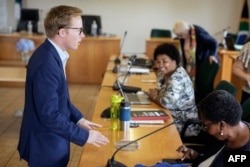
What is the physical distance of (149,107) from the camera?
2445 millimetres

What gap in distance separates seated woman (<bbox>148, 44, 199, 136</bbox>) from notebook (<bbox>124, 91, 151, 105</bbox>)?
0.05 m

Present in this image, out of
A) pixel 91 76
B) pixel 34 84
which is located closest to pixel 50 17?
pixel 34 84

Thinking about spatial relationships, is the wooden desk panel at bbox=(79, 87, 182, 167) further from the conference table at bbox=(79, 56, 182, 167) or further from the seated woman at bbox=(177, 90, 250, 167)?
the seated woman at bbox=(177, 90, 250, 167)

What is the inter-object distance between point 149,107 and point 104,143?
31.9 inches

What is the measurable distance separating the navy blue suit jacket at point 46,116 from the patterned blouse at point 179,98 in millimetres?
912

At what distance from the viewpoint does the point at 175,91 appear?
7.97 ft

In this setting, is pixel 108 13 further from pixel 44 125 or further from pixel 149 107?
pixel 44 125

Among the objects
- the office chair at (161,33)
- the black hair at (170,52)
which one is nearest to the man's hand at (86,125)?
the black hair at (170,52)

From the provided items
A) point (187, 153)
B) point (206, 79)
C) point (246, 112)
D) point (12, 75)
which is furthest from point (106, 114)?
point (12, 75)

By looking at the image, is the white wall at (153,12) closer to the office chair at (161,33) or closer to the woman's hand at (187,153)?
the office chair at (161,33)

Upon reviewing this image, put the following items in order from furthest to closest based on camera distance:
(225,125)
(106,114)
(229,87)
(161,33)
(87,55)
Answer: (161,33) < (87,55) < (229,87) < (106,114) < (225,125)

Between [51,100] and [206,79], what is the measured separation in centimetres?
225

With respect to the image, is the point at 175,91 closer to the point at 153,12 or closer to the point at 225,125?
the point at 225,125

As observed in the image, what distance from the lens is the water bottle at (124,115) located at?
190 centimetres
